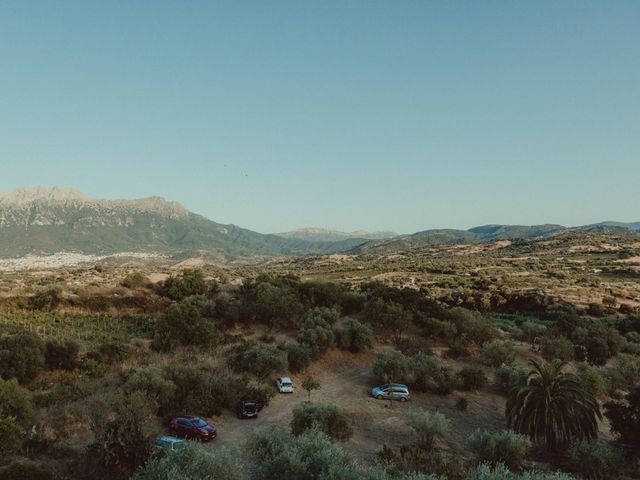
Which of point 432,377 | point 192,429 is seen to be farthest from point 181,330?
point 432,377

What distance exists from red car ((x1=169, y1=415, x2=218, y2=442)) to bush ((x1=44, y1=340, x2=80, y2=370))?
13519 mm

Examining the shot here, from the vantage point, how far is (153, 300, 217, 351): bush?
119 feet

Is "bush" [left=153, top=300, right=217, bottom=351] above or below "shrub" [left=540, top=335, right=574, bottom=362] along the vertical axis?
above

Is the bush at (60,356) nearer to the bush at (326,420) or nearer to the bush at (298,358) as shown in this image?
the bush at (298,358)

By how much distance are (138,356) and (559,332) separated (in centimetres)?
4103

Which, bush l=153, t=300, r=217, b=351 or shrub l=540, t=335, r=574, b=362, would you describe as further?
shrub l=540, t=335, r=574, b=362

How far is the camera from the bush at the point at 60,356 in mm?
30781

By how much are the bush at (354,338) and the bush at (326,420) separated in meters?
15.9

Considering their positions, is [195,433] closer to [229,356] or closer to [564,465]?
[229,356]

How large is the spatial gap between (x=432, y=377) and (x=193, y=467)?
73.6 ft

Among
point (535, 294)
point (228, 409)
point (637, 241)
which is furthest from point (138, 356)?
point (637, 241)

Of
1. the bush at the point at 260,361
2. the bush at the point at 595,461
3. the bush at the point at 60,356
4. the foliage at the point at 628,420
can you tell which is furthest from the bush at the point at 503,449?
the bush at the point at 60,356

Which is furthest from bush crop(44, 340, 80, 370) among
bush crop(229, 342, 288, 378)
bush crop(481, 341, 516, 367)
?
bush crop(481, 341, 516, 367)

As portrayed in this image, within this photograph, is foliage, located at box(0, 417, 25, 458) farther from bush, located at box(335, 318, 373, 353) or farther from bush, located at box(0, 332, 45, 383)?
bush, located at box(335, 318, 373, 353)
